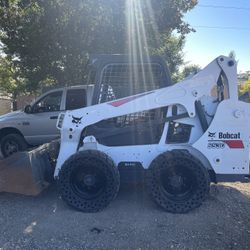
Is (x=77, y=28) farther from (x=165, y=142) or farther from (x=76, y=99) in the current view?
(x=165, y=142)

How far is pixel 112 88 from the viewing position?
6.27 m

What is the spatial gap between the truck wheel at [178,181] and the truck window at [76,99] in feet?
16.7

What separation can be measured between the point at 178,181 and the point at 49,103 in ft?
19.3

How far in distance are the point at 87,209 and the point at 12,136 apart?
5.66 meters

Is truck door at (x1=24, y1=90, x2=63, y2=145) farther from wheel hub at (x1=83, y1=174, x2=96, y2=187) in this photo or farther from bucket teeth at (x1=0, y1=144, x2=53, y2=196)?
wheel hub at (x1=83, y1=174, x2=96, y2=187)

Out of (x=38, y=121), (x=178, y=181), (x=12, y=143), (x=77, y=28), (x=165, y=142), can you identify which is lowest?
(x=178, y=181)

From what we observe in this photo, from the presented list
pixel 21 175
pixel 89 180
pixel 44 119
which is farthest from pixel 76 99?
pixel 89 180

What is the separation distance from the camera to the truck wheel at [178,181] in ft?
18.3

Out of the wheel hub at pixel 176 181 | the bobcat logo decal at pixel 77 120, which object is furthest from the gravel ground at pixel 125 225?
the bobcat logo decal at pixel 77 120

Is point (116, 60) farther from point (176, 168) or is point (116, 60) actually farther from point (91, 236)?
point (91, 236)

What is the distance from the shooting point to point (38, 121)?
10.6 meters

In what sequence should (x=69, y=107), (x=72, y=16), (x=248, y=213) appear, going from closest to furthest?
(x=248, y=213), (x=69, y=107), (x=72, y=16)

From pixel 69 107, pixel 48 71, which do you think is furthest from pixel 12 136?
pixel 48 71

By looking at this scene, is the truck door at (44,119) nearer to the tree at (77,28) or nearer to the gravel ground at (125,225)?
the tree at (77,28)
